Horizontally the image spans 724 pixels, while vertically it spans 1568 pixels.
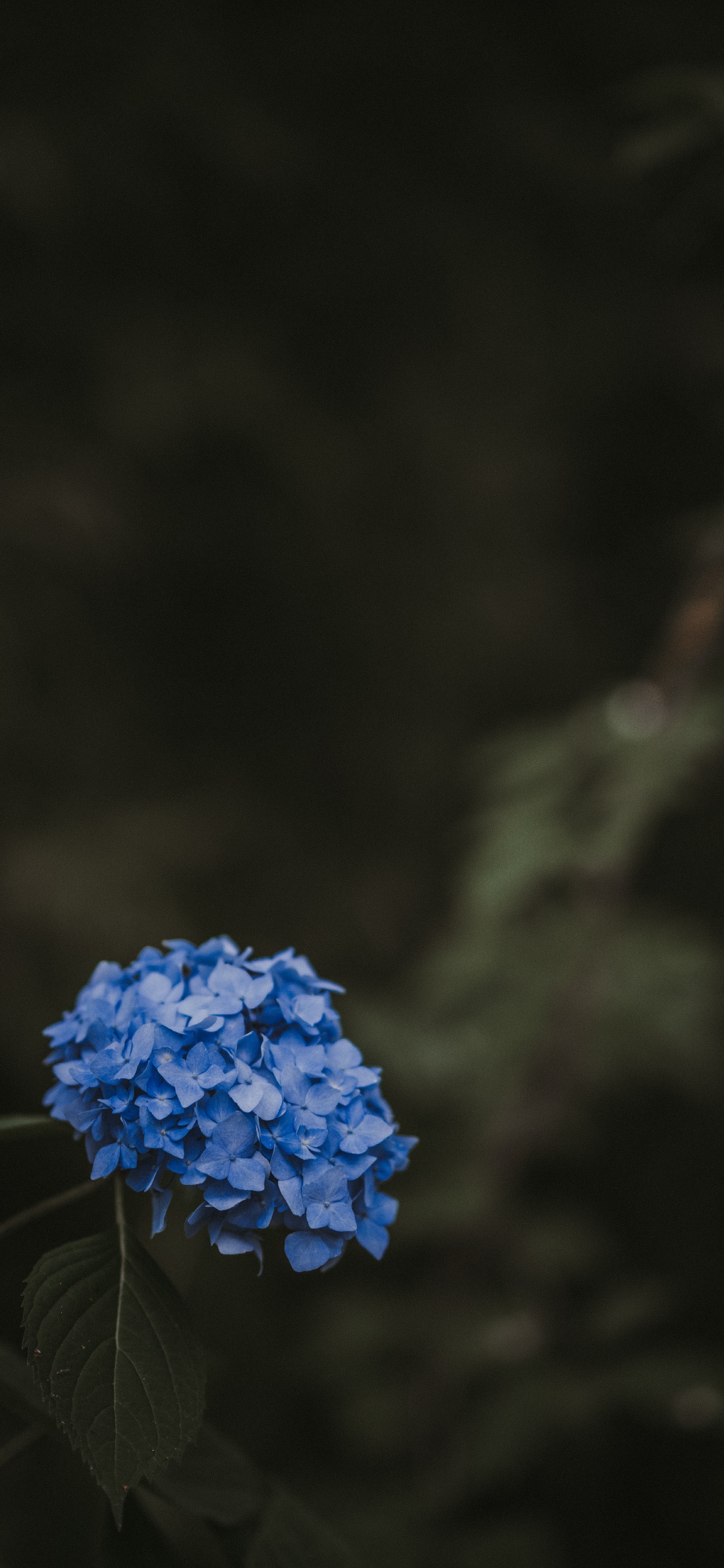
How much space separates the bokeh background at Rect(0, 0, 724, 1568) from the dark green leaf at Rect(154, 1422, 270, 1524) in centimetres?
76

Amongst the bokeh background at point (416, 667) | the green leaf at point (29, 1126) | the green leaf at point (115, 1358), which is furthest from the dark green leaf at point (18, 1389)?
the bokeh background at point (416, 667)

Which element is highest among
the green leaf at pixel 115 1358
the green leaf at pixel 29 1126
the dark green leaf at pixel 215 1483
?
the green leaf at pixel 29 1126

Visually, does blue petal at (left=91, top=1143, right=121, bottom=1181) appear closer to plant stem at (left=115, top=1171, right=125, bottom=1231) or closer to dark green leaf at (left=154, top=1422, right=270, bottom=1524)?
plant stem at (left=115, top=1171, right=125, bottom=1231)

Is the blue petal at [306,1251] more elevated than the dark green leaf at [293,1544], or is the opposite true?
the blue petal at [306,1251]

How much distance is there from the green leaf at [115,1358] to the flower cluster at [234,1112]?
0.07m

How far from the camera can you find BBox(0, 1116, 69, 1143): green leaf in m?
0.72

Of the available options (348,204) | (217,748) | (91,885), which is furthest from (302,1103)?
(348,204)

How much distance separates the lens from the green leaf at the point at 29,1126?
2.37 feet

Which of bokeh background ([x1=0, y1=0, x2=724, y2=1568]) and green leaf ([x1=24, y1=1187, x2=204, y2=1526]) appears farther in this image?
bokeh background ([x1=0, y1=0, x2=724, y2=1568])

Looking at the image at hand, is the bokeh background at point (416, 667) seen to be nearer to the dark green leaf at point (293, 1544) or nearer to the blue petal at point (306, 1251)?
the dark green leaf at point (293, 1544)

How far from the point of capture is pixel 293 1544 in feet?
2.63

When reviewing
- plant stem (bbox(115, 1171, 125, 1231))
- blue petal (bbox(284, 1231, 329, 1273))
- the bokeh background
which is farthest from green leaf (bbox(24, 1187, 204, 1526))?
the bokeh background

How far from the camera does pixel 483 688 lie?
3.11 meters

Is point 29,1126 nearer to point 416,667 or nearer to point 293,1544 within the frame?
point 293,1544
